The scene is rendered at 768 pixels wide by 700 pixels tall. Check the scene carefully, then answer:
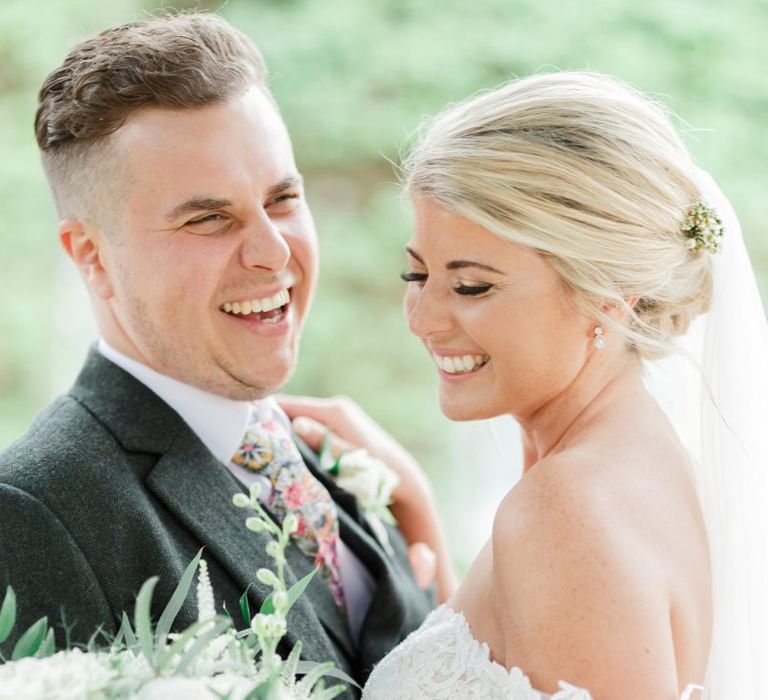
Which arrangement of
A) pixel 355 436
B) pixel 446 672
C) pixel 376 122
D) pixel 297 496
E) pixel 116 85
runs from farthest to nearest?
pixel 376 122 → pixel 355 436 → pixel 297 496 → pixel 116 85 → pixel 446 672

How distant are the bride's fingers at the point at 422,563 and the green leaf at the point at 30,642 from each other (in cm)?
142

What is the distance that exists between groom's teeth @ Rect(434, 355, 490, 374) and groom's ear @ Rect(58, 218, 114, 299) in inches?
32.5

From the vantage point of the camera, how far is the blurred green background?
18.4 ft

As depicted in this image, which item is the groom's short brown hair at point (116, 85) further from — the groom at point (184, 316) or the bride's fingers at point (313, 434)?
the bride's fingers at point (313, 434)

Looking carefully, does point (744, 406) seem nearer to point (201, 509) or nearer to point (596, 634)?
point (596, 634)

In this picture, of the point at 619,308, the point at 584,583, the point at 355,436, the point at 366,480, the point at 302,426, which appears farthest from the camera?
the point at 355,436

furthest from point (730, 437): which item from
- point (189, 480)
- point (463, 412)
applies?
point (189, 480)

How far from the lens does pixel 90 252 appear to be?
254cm

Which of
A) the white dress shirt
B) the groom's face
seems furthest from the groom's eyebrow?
the white dress shirt

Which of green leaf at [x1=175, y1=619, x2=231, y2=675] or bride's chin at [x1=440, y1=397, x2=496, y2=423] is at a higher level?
green leaf at [x1=175, y1=619, x2=231, y2=675]

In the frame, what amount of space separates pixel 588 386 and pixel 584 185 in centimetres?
43

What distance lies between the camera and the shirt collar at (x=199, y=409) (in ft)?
8.15

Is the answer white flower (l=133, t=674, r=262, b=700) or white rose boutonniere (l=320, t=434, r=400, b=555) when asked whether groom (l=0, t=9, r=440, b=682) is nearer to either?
white rose boutonniere (l=320, t=434, r=400, b=555)

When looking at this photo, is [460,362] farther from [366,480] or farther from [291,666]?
[291,666]
